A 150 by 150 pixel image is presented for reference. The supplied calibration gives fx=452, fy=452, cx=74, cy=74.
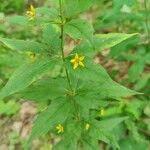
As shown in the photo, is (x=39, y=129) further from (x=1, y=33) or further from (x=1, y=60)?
(x=1, y=33)

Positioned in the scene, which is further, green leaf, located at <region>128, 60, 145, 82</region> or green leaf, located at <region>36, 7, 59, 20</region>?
green leaf, located at <region>128, 60, 145, 82</region>

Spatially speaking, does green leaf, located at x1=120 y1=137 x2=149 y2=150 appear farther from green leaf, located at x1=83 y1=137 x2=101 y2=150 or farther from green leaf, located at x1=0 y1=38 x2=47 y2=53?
green leaf, located at x1=0 y1=38 x2=47 y2=53

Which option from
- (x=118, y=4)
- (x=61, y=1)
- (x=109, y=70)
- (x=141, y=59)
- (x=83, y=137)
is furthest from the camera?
(x=109, y=70)

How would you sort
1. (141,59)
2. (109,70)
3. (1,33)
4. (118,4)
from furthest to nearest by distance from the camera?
1. (1,33)
2. (109,70)
3. (141,59)
4. (118,4)

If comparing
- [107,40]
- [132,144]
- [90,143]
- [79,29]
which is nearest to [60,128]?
[90,143]

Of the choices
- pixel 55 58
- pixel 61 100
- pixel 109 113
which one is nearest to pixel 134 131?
pixel 109 113

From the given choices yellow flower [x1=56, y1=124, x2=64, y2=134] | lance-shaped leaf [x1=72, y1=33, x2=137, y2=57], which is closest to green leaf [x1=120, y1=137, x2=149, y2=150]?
yellow flower [x1=56, y1=124, x2=64, y2=134]
